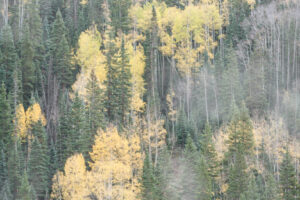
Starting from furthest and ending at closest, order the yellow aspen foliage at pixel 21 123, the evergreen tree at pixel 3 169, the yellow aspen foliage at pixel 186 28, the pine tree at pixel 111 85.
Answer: the yellow aspen foliage at pixel 186 28 → the pine tree at pixel 111 85 → the yellow aspen foliage at pixel 21 123 → the evergreen tree at pixel 3 169

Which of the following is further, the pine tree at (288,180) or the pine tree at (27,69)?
the pine tree at (27,69)

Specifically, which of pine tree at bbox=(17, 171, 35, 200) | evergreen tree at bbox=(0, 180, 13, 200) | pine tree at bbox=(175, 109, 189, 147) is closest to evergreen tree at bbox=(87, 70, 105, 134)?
pine tree at bbox=(17, 171, 35, 200)

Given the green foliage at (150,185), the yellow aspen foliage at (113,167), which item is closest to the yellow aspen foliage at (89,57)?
the yellow aspen foliage at (113,167)

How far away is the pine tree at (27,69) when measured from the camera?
52219 mm

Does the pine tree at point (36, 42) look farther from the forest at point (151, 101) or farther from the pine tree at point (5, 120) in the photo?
the pine tree at point (5, 120)

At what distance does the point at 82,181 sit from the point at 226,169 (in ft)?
42.9

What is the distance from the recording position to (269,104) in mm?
47938

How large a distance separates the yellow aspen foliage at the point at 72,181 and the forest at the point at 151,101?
0.11 m

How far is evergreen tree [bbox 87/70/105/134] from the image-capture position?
43.2 meters

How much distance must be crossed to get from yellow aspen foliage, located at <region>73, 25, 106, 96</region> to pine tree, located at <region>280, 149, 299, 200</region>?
805 inches

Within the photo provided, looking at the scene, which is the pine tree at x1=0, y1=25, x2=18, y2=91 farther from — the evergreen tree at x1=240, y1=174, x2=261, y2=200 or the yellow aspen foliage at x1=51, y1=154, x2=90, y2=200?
the evergreen tree at x1=240, y1=174, x2=261, y2=200

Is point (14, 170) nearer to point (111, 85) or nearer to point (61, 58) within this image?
point (111, 85)

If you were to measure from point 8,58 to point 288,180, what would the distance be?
32242 millimetres

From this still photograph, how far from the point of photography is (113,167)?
3756cm
